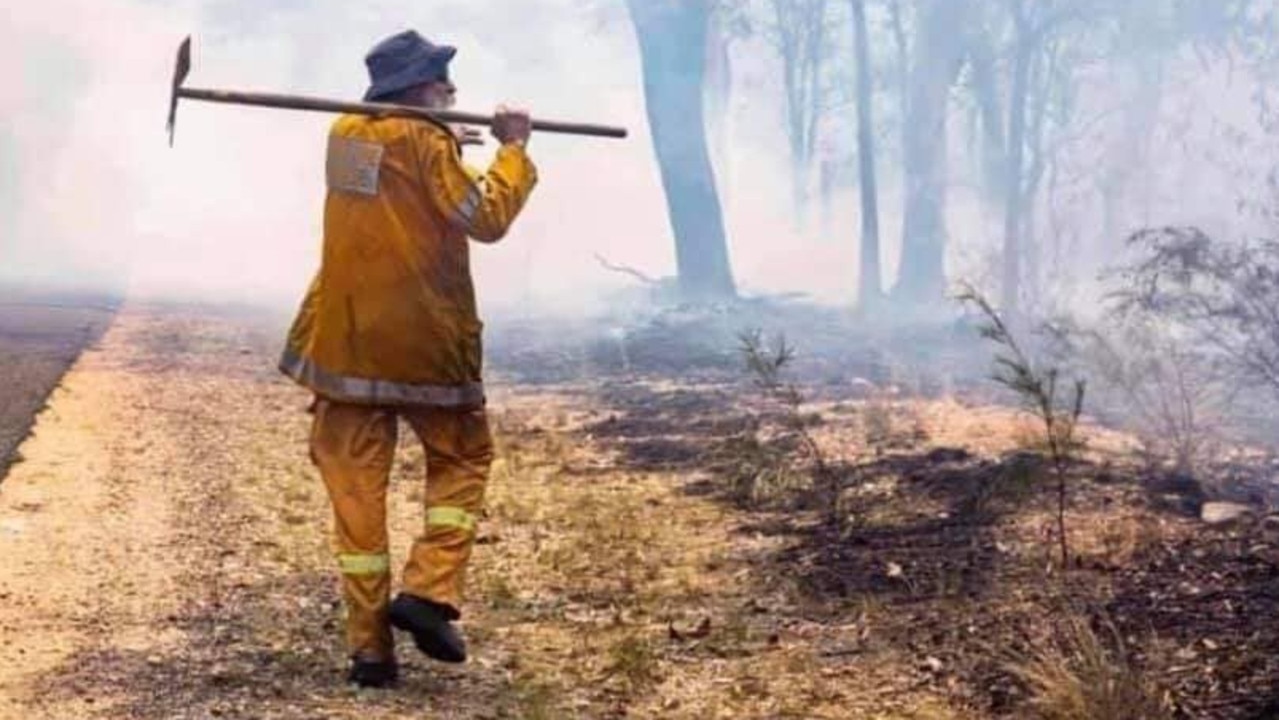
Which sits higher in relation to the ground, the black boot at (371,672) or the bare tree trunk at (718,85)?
the bare tree trunk at (718,85)

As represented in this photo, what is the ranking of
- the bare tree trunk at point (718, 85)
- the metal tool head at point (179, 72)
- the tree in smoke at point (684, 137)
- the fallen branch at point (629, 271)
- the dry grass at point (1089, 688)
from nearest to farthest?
the dry grass at point (1089, 688) < the metal tool head at point (179, 72) < the fallen branch at point (629, 271) < the tree in smoke at point (684, 137) < the bare tree trunk at point (718, 85)

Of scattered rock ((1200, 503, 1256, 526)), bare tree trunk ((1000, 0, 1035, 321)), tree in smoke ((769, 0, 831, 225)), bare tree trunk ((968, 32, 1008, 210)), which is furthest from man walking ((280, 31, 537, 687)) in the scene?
tree in smoke ((769, 0, 831, 225))

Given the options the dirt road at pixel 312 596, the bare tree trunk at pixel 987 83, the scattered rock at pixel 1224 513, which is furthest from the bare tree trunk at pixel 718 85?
the scattered rock at pixel 1224 513

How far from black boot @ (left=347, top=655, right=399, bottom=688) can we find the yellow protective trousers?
0.02 m

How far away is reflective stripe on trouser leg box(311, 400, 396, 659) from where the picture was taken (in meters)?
4.68

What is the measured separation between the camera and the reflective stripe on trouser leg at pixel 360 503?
15.4ft

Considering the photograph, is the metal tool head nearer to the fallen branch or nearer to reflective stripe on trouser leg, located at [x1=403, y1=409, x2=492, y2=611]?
reflective stripe on trouser leg, located at [x1=403, y1=409, x2=492, y2=611]

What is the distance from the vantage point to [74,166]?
3981cm

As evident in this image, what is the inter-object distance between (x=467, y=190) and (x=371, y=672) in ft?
4.16

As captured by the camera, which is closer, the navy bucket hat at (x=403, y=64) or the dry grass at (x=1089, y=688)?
the dry grass at (x=1089, y=688)

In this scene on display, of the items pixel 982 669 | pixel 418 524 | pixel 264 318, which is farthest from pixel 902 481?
pixel 264 318

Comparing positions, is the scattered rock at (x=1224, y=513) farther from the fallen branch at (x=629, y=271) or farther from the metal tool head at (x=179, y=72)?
the fallen branch at (x=629, y=271)

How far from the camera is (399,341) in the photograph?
477cm

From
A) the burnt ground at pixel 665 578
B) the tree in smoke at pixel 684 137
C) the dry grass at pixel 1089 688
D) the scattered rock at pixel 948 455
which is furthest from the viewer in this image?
the tree in smoke at pixel 684 137
